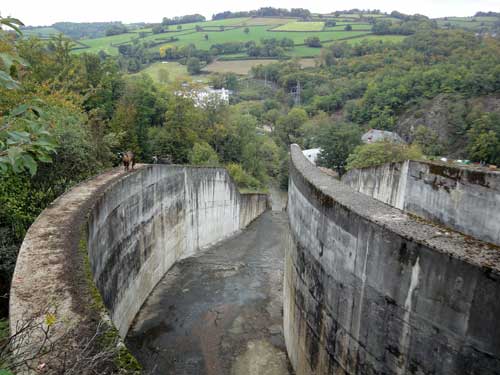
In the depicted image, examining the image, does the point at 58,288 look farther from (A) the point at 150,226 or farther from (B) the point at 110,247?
(A) the point at 150,226

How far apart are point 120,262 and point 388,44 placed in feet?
293

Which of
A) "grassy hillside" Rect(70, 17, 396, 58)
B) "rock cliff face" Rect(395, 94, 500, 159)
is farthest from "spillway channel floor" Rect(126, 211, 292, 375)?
"grassy hillside" Rect(70, 17, 396, 58)

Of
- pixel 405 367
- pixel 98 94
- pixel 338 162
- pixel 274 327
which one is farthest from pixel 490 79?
pixel 405 367

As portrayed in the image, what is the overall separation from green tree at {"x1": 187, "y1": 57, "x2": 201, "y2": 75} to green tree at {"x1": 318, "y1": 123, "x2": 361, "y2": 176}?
1714 inches

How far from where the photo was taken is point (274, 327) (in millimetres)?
12008

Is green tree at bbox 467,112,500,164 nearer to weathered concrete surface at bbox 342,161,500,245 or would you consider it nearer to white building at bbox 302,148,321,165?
white building at bbox 302,148,321,165

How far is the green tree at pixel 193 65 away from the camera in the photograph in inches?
3159

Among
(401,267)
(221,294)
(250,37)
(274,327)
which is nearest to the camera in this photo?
(401,267)

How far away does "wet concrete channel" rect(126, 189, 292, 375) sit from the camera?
10359 millimetres

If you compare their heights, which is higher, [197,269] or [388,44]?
[388,44]

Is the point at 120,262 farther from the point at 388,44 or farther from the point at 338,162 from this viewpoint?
the point at 388,44

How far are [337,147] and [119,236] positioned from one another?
36584mm

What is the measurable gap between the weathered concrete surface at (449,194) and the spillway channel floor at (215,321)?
5.73 metres

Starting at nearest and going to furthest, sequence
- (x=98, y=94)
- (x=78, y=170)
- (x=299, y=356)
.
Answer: (x=299, y=356), (x=78, y=170), (x=98, y=94)
